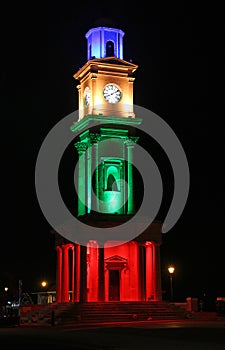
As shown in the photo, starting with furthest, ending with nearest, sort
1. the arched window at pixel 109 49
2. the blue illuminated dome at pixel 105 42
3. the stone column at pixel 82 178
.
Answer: the arched window at pixel 109 49 < the blue illuminated dome at pixel 105 42 < the stone column at pixel 82 178

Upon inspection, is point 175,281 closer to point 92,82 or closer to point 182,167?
point 182,167

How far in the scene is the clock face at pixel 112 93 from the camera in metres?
66.8

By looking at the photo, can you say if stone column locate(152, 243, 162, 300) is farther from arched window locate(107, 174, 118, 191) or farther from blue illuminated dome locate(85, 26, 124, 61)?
blue illuminated dome locate(85, 26, 124, 61)

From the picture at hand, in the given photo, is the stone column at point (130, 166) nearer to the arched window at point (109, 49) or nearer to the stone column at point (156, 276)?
the stone column at point (156, 276)

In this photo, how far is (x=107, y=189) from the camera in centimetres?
6475

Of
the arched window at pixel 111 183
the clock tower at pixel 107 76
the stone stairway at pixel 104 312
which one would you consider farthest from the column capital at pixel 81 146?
the stone stairway at pixel 104 312

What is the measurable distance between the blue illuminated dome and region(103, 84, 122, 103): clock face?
3188 mm

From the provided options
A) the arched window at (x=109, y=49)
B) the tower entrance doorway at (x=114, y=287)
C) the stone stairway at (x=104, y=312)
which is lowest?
the stone stairway at (x=104, y=312)

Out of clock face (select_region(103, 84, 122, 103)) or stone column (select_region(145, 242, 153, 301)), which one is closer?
stone column (select_region(145, 242, 153, 301))

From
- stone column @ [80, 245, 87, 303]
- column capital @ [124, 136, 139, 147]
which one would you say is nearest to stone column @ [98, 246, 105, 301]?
stone column @ [80, 245, 87, 303]

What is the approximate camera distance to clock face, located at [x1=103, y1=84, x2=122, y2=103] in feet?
219

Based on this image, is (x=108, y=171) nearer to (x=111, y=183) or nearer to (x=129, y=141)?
(x=111, y=183)

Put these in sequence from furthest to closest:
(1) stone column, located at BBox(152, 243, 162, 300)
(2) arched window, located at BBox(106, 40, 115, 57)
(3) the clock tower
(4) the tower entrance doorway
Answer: (2) arched window, located at BBox(106, 40, 115, 57) → (3) the clock tower → (4) the tower entrance doorway → (1) stone column, located at BBox(152, 243, 162, 300)

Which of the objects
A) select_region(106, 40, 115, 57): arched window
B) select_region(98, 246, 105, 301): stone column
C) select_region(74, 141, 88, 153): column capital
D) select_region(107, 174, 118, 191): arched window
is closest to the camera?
select_region(98, 246, 105, 301): stone column
